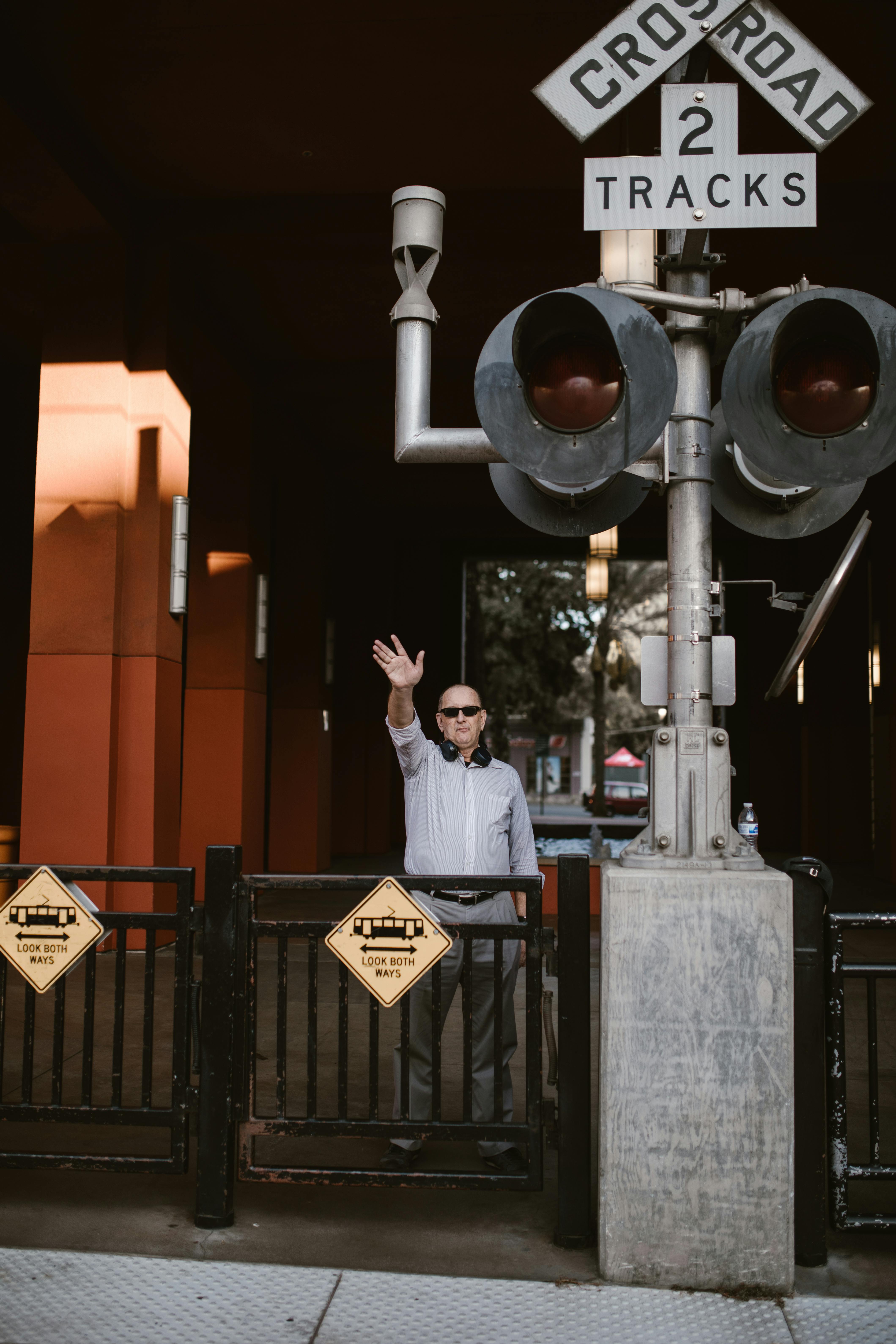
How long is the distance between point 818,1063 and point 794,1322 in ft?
2.51

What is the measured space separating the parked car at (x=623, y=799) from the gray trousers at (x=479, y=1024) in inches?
1282

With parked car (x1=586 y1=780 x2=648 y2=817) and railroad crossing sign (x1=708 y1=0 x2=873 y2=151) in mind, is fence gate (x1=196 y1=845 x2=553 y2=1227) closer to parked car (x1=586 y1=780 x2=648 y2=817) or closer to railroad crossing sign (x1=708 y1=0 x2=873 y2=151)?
railroad crossing sign (x1=708 y1=0 x2=873 y2=151)

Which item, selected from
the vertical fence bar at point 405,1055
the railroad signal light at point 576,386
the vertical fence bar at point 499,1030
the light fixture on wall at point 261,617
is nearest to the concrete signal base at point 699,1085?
the vertical fence bar at point 499,1030

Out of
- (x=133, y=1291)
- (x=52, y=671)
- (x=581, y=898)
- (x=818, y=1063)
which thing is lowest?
(x=133, y=1291)

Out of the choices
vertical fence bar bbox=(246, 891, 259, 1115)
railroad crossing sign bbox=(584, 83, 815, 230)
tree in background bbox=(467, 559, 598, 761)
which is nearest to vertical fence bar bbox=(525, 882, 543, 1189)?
vertical fence bar bbox=(246, 891, 259, 1115)

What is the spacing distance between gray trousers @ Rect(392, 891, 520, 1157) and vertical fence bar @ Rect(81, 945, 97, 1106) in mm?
1155

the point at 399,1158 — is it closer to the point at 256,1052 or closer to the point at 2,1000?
the point at 256,1052

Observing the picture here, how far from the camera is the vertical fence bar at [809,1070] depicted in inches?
134

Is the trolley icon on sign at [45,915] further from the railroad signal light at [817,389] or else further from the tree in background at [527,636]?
the tree in background at [527,636]

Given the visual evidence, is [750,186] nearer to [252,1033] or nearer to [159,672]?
[252,1033]

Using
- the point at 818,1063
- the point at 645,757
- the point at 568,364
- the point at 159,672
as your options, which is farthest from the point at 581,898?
the point at 645,757

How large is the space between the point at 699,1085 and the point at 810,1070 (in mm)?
458

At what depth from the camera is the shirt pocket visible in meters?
4.34

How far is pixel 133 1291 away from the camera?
10.5 ft
